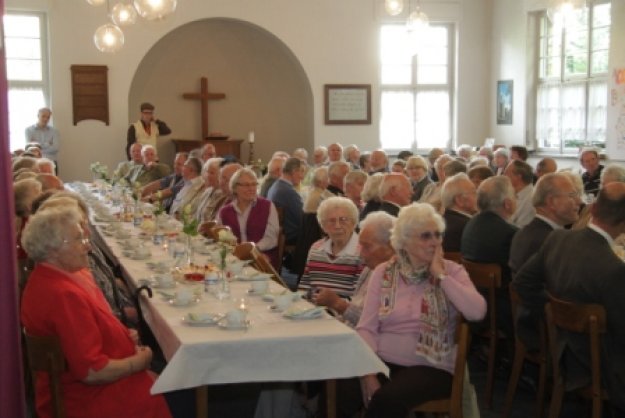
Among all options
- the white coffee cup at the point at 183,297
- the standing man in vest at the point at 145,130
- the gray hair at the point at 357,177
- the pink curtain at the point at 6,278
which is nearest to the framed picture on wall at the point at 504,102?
the standing man in vest at the point at 145,130

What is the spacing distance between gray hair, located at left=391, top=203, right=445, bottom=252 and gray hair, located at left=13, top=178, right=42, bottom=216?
272 cm

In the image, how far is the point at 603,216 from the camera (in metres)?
3.79

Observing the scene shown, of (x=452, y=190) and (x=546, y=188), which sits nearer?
(x=546, y=188)

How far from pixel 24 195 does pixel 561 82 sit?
33.0 feet

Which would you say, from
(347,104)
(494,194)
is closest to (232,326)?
(494,194)

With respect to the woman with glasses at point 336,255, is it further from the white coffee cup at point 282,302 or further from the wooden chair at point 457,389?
the wooden chair at point 457,389

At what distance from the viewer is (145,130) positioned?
13.6 metres

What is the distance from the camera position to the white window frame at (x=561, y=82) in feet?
41.2

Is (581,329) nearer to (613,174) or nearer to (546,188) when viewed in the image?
(546,188)

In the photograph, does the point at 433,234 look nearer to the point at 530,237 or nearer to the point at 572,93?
the point at 530,237

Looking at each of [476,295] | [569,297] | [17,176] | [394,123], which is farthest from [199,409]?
[394,123]

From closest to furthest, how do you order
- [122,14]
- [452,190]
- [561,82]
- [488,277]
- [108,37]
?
[488,277] < [452,190] < [122,14] < [108,37] < [561,82]

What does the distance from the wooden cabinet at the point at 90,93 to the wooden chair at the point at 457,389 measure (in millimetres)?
11248

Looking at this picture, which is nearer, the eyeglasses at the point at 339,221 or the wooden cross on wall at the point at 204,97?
the eyeglasses at the point at 339,221
